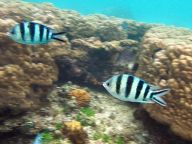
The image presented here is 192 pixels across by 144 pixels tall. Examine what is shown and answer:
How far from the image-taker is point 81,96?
7211 millimetres

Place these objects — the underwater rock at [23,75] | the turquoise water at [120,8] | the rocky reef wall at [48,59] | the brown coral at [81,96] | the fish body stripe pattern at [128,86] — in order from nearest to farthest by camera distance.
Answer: the fish body stripe pattern at [128,86] < the underwater rock at [23,75] < the rocky reef wall at [48,59] < the brown coral at [81,96] < the turquoise water at [120,8]

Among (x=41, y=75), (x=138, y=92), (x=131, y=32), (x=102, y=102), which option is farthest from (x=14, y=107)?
(x=131, y=32)

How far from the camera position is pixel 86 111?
699 centimetres

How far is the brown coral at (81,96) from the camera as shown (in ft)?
23.4

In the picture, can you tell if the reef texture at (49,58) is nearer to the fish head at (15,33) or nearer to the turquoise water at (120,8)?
the fish head at (15,33)

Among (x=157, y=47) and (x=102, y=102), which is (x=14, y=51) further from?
(x=157, y=47)

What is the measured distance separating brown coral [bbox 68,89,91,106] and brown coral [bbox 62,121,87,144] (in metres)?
1.07

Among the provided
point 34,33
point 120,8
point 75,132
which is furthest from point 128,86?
point 120,8

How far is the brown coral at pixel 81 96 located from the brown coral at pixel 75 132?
1.07m

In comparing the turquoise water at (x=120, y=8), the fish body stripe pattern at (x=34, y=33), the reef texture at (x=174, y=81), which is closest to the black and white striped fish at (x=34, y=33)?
the fish body stripe pattern at (x=34, y=33)

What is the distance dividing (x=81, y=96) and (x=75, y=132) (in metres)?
1.39

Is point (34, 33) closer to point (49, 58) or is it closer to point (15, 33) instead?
point (15, 33)

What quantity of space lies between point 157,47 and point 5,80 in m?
3.76

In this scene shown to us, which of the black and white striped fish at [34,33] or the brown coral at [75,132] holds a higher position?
the black and white striped fish at [34,33]
